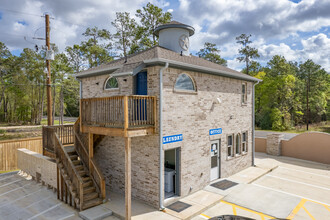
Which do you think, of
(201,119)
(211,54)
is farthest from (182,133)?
(211,54)

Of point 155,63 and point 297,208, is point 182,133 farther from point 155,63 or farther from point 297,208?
point 297,208

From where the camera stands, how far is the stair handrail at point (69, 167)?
7.83 metres

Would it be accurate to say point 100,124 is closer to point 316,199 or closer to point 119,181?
point 119,181

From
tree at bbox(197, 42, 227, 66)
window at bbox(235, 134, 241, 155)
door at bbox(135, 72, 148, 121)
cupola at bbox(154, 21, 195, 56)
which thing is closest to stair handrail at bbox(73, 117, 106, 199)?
door at bbox(135, 72, 148, 121)

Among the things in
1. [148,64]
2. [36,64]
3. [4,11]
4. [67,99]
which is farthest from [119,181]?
[67,99]

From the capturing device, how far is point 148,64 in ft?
26.0

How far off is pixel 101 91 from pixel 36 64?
29.2 metres

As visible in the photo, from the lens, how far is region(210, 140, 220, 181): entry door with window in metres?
10.4

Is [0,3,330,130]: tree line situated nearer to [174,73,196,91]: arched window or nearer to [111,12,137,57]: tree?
[111,12,137,57]: tree

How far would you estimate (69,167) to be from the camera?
8.62 m

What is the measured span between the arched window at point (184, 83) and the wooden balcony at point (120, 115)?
1402mm

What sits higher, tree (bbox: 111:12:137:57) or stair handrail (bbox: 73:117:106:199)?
tree (bbox: 111:12:137:57)

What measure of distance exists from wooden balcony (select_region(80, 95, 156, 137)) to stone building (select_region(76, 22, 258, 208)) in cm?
5

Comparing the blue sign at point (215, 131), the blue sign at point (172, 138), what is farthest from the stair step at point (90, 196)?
the blue sign at point (215, 131)
